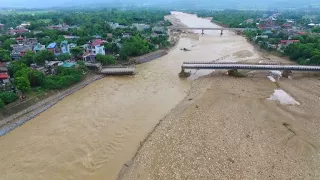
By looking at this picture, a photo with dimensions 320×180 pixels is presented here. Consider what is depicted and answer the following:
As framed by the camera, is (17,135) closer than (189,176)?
No

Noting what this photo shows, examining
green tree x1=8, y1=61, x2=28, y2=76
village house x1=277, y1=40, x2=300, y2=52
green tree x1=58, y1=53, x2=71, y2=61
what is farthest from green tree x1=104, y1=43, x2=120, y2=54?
village house x1=277, y1=40, x2=300, y2=52

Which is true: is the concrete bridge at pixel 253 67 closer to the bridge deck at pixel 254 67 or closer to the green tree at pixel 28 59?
the bridge deck at pixel 254 67

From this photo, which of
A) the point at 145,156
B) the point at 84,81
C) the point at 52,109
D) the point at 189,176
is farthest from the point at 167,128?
the point at 84,81

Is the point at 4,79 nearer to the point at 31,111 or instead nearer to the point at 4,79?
the point at 4,79

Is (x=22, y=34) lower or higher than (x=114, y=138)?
higher

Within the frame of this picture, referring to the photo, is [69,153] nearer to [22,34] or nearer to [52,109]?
[52,109]

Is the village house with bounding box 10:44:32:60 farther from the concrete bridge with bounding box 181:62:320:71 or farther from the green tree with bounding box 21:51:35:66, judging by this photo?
the concrete bridge with bounding box 181:62:320:71

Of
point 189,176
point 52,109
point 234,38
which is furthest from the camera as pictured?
point 234,38
